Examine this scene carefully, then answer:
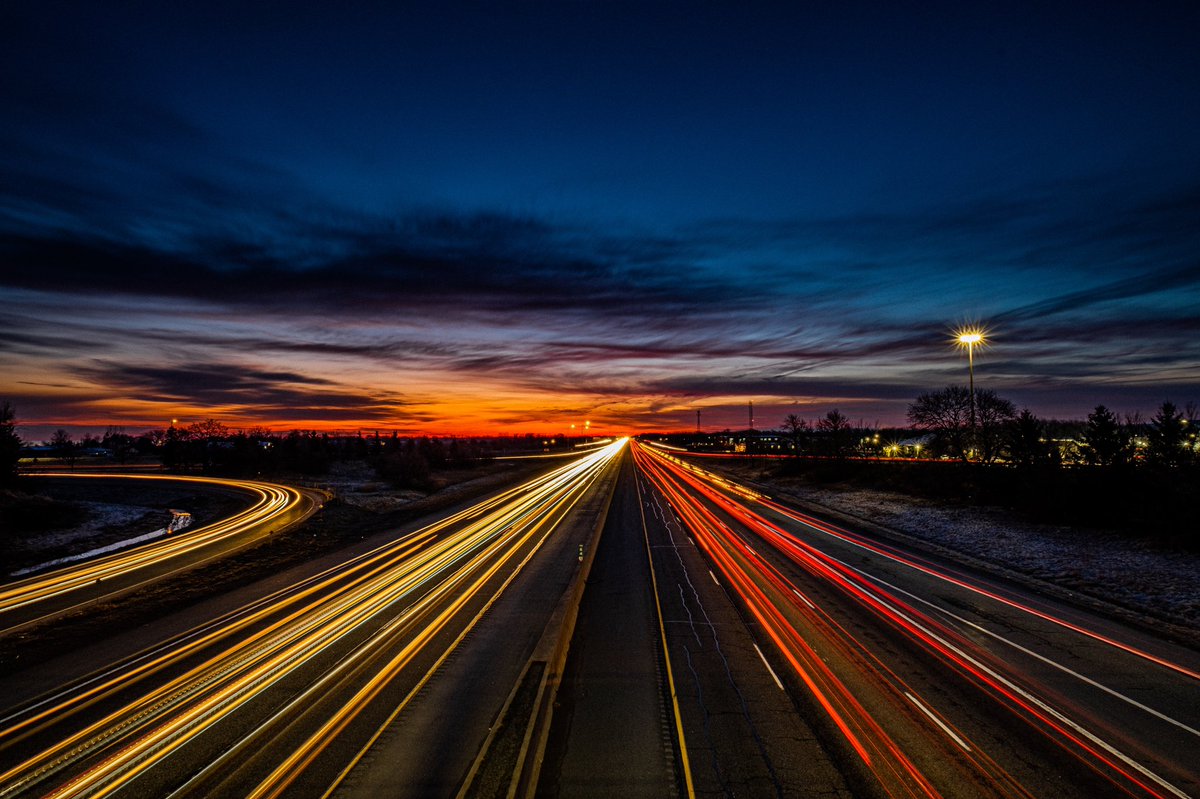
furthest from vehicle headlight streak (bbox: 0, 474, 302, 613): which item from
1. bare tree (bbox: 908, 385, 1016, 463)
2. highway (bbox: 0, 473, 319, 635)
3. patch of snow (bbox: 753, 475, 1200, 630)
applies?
bare tree (bbox: 908, 385, 1016, 463)

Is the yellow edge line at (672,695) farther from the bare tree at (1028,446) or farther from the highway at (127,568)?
the bare tree at (1028,446)

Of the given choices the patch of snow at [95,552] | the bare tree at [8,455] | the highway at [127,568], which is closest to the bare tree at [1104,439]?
the highway at [127,568]

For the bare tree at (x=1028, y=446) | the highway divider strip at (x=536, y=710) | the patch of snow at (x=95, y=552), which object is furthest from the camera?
the bare tree at (x=1028, y=446)

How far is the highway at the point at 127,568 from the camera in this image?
53.1ft

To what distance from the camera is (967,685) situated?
406 inches

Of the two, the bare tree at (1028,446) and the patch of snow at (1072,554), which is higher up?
the bare tree at (1028,446)

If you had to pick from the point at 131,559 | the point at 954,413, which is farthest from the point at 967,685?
the point at 954,413

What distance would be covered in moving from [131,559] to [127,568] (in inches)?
75.0

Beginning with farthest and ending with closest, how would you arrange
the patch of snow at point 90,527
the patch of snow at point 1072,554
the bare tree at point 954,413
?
the bare tree at point 954,413 → the patch of snow at point 90,527 → the patch of snow at point 1072,554

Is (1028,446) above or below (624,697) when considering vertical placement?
above

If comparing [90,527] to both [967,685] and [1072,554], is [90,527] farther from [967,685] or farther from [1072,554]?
[1072,554]

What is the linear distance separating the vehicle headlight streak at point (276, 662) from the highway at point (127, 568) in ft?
21.1

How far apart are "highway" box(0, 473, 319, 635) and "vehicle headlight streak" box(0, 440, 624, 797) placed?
6.43 m

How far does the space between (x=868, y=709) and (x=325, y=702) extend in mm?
9896
